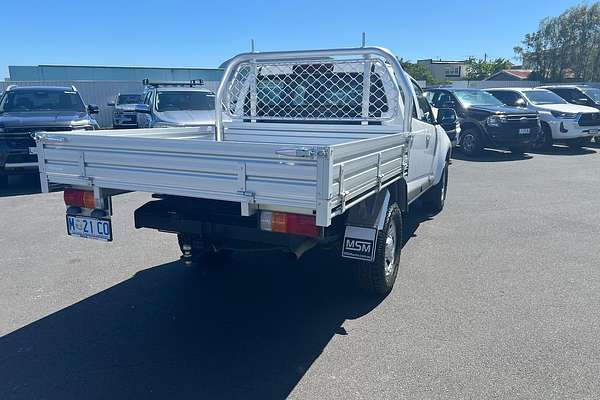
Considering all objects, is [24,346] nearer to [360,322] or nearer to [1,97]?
[360,322]

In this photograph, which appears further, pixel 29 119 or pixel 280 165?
pixel 29 119

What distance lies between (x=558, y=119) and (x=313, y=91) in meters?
12.0

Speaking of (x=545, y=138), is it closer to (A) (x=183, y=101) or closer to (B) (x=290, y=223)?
(A) (x=183, y=101)

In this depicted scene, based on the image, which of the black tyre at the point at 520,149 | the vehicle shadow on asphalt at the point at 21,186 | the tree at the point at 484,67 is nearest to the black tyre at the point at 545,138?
the black tyre at the point at 520,149

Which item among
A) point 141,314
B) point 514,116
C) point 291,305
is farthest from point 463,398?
point 514,116

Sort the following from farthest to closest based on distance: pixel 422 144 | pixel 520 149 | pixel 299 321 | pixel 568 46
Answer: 1. pixel 568 46
2. pixel 520 149
3. pixel 422 144
4. pixel 299 321

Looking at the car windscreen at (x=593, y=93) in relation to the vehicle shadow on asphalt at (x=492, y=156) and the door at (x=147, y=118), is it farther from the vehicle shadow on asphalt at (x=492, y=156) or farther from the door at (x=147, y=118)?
the door at (x=147, y=118)

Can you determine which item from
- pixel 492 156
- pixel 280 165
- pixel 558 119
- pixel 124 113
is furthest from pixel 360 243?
pixel 124 113

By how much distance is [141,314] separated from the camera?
3.96m

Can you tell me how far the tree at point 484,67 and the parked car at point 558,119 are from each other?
165ft

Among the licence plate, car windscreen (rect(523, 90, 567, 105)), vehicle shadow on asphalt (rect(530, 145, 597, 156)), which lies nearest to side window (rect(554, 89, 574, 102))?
car windscreen (rect(523, 90, 567, 105))

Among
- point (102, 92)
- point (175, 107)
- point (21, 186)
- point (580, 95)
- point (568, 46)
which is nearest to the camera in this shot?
point (21, 186)

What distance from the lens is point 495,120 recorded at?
43.3 ft

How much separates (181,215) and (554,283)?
354 cm
